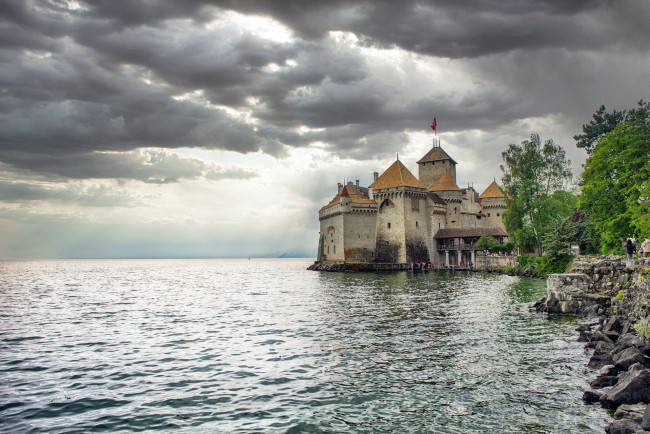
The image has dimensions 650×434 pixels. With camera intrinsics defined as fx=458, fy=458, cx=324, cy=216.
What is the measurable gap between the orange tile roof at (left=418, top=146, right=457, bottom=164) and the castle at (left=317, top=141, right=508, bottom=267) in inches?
262

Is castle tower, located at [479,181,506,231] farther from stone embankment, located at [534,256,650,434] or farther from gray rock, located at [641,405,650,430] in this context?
gray rock, located at [641,405,650,430]

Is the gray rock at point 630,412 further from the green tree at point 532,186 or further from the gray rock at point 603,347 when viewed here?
the green tree at point 532,186

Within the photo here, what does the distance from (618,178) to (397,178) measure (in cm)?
4007

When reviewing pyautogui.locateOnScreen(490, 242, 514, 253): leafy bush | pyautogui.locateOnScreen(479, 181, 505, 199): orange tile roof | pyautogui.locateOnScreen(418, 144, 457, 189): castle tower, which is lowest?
pyautogui.locateOnScreen(490, 242, 514, 253): leafy bush

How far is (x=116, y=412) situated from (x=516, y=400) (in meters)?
8.95

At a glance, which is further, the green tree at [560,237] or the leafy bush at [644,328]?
the green tree at [560,237]

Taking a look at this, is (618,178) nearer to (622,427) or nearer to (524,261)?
(524,261)

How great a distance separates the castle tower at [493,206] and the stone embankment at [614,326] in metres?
52.6

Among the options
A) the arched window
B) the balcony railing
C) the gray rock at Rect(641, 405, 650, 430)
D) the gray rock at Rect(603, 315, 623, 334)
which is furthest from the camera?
the arched window

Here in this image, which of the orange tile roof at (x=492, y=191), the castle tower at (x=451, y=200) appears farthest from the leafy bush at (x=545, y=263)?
the orange tile roof at (x=492, y=191)

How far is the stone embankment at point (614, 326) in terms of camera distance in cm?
917

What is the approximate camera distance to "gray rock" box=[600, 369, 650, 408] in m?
9.16

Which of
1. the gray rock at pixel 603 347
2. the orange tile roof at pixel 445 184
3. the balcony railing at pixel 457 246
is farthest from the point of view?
the orange tile roof at pixel 445 184

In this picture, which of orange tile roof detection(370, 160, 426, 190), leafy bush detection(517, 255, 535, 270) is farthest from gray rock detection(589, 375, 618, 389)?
orange tile roof detection(370, 160, 426, 190)
